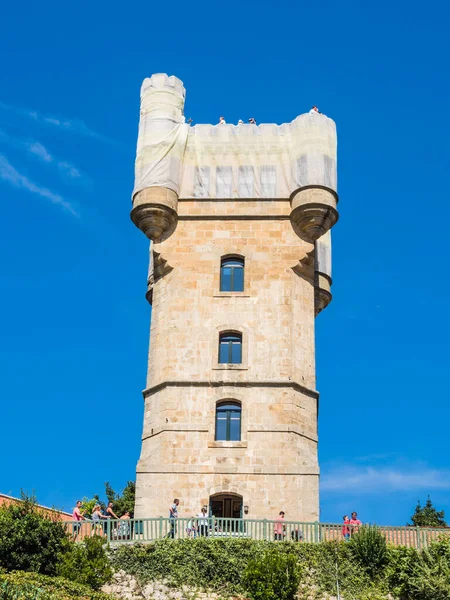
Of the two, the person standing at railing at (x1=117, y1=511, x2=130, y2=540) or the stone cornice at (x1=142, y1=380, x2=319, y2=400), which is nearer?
the person standing at railing at (x1=117, y1=511, x2=130, y2=540)

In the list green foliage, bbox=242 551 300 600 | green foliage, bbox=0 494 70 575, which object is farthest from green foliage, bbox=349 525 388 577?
green foliage, bbox=0 494 70 575

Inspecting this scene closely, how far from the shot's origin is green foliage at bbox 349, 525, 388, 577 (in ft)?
105

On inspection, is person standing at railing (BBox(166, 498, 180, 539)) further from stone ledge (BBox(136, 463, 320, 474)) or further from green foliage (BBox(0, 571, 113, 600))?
green foliage (BBox(0, 571, 113, 600))

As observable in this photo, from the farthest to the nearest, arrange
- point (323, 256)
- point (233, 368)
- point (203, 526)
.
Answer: point (323, 256) < point (233, 368) < point (203, 526)

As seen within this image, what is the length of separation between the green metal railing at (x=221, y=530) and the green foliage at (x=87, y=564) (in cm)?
117

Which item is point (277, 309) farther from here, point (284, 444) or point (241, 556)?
point (241, 556)

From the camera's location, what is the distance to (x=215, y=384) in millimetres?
40219

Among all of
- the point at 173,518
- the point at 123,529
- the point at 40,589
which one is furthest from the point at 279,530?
the point at 40,589

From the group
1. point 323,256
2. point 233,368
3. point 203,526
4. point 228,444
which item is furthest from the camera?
point 323,256

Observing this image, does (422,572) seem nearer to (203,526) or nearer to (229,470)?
(203,526)

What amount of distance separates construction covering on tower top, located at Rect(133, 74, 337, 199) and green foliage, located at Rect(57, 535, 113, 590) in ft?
56.3

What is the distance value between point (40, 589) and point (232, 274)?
1860 centimetres

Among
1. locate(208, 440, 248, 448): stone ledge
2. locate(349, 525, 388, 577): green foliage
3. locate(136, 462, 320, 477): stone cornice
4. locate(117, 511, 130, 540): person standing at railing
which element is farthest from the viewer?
locate(208, 440, 248, 448): stone ledge

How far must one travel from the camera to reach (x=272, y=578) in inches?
1196
